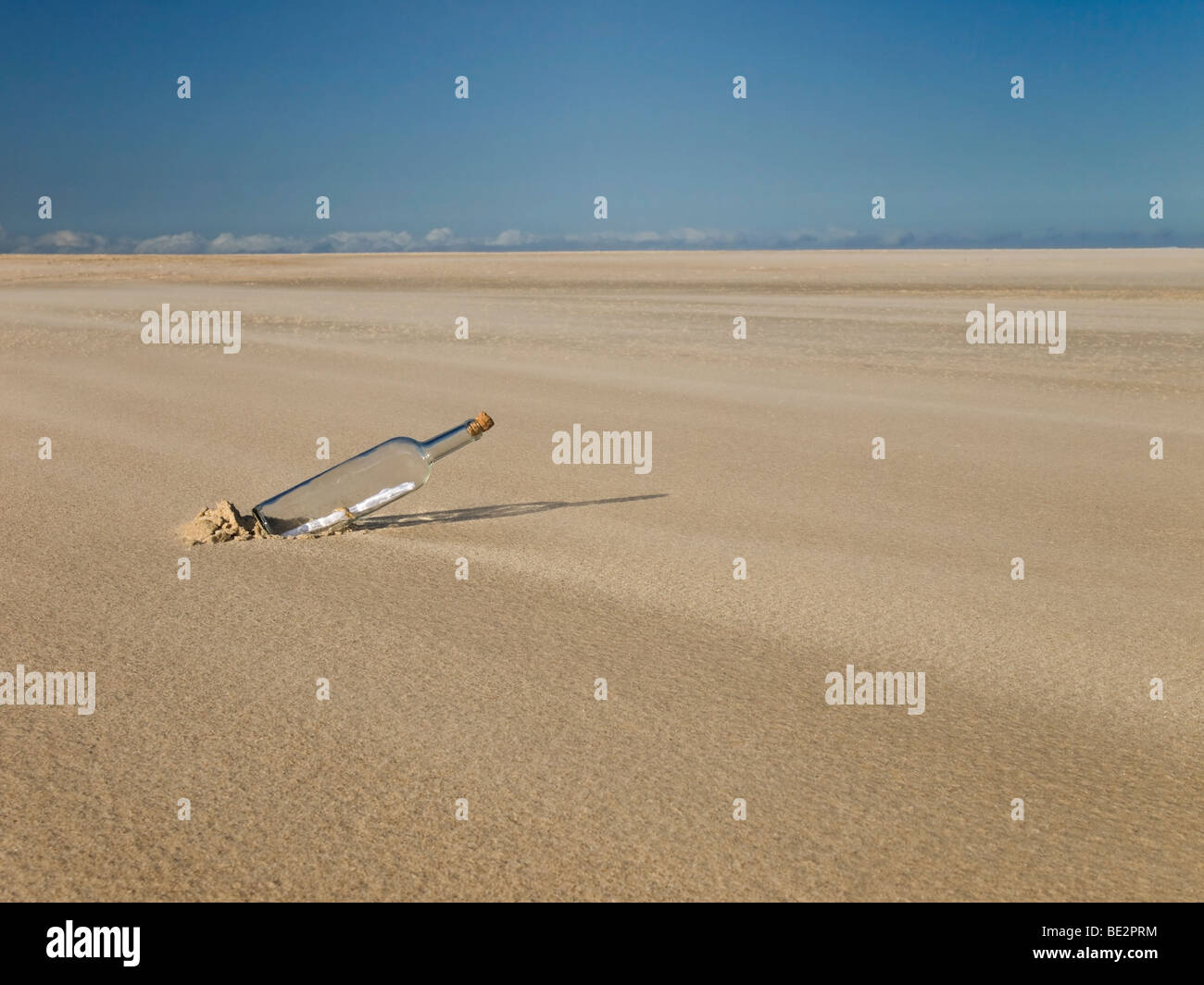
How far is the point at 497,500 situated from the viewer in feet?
19.5

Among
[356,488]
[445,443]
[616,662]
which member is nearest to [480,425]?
[445,443]

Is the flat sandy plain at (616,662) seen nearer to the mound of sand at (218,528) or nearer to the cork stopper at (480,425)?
the mound of sand at (218,528)

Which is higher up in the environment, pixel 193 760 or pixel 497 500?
pixel 497 500

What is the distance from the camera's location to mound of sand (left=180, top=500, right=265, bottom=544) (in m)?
4.70

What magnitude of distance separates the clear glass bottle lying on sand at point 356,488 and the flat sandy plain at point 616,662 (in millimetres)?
191

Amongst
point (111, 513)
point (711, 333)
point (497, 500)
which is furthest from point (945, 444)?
point (711, 333)

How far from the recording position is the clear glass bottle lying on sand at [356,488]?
16.5 ft

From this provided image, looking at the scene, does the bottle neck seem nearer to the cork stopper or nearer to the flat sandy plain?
the cork stopper

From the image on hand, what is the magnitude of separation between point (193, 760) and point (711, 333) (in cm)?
1570

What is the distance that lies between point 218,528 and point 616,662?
7.09 feet

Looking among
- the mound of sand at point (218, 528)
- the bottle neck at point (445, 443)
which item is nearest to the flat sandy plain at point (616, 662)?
the mound of sand at point (218, 528)

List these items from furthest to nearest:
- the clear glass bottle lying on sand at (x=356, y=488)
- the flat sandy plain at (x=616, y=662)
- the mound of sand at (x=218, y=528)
Answer: 1. the clear glass bottle lying on sand at (x=356, y=488)
2. the mound of sand at (x=218, y=528)
3. the flat sandy plain at (x=616, y=662)

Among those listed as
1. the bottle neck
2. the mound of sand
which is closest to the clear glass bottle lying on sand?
the bottle neck

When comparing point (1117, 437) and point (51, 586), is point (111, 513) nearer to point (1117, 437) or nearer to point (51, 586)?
point (51, 586)
